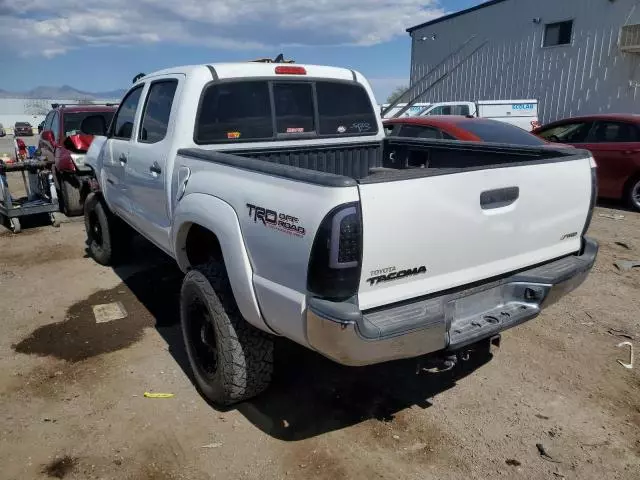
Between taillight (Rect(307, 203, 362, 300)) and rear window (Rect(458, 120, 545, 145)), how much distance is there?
535 cm

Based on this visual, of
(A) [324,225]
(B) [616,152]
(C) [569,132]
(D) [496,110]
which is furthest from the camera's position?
(D) [496,110]

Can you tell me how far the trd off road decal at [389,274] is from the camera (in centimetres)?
228

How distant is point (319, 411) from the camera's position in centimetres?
319

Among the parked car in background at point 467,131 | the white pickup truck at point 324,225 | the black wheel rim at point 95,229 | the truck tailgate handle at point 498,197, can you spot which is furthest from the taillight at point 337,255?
the parked car in background at point 467,131

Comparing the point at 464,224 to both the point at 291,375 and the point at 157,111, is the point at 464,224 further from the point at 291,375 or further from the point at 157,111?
the point at 157,111

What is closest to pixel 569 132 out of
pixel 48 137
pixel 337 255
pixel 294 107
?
pixel 294 107

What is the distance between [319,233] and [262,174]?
574 mm

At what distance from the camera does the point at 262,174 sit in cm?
256

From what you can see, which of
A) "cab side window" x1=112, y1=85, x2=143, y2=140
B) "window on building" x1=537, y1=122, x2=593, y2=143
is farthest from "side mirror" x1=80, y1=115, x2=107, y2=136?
"window on building" x1=537, y1=122, x2=593, y2=143

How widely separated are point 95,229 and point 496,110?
12.7 m

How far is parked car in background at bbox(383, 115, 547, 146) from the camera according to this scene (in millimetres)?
7051

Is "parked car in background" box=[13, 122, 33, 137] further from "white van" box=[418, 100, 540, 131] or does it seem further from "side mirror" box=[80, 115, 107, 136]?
"side mirror" box=[80, 115, 107, 136]

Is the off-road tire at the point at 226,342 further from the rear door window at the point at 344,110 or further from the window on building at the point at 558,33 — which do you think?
the window on building at the point at 558,33

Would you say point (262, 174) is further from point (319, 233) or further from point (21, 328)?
point (21, 328)
